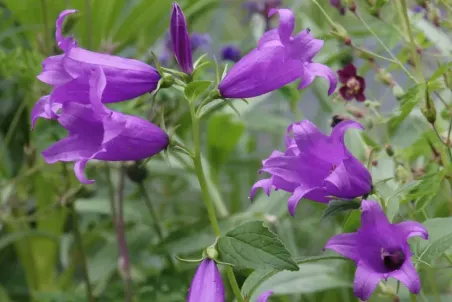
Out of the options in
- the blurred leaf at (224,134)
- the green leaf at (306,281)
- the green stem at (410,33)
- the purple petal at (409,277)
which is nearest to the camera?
the purple petal at (409,277)

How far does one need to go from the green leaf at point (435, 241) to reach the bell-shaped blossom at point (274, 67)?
0.38 feet

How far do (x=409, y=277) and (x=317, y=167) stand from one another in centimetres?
10

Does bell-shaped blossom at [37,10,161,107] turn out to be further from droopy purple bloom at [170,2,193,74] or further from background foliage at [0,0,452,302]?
background foliage at [0,0,452,302]

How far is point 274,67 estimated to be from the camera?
1.48 ft

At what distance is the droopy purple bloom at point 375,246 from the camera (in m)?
0.39

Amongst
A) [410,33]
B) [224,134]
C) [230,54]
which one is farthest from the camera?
[224,134]

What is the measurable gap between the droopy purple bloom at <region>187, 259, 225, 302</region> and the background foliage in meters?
0.10

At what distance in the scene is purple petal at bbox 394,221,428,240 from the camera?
1.29 ft

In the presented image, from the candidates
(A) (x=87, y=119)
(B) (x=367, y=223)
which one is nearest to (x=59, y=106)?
(A) (x=87, y=119)

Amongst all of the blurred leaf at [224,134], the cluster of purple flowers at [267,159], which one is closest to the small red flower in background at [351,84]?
the cluster of purple flowers at [267,159]

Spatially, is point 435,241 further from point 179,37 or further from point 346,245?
point 179,37

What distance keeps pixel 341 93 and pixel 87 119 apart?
0.29 meters

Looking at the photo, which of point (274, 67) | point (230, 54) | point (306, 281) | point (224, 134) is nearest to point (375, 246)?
point (274, 67)

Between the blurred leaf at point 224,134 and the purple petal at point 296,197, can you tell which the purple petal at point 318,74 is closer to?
the purple petal at point 296,197
